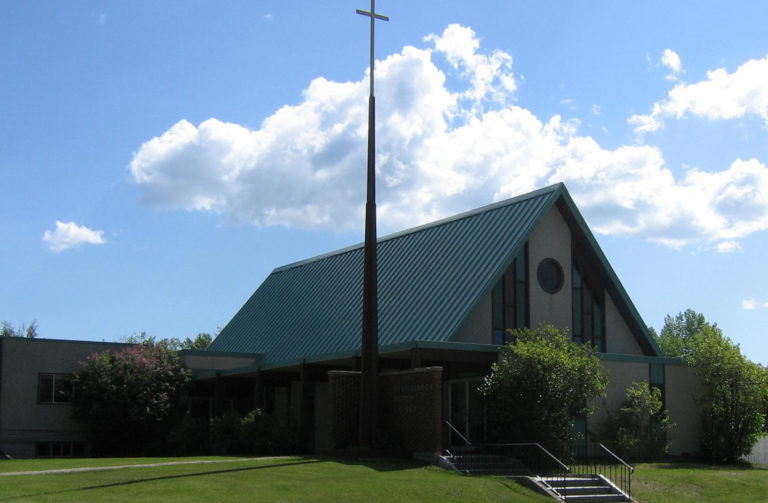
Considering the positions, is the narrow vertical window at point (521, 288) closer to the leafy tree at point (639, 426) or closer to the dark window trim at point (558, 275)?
the dark window trim at point (558, 275)

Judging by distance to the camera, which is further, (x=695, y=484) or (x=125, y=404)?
(x=125, y=404)

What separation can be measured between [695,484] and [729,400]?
22.6 ft

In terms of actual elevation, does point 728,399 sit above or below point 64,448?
above

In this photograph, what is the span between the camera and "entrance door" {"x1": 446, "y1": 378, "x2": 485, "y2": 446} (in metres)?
29.8

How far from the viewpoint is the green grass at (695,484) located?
24.4 m

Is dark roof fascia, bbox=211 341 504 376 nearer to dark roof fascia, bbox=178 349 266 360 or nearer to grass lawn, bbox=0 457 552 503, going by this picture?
grass lawn, bbox=0 457 552 503

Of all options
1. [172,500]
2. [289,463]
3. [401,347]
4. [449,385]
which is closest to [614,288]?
[449,385]

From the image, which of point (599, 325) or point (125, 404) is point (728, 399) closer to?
point (599, 325)

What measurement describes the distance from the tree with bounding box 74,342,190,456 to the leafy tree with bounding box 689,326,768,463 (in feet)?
67.5

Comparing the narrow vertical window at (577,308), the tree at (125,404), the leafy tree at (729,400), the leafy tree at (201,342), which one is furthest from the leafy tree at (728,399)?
the leafy tree at (201,342)

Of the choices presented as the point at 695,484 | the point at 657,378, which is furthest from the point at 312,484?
the point at 657,378

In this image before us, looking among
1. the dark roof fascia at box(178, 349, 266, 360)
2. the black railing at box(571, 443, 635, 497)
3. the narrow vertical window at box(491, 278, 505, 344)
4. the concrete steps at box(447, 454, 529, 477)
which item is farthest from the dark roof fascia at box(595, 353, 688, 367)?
the dark roof fascia at box(178, 349, 266, 360)

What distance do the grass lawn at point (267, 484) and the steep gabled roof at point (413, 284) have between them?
6.59 metres

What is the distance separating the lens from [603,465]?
27766mm
